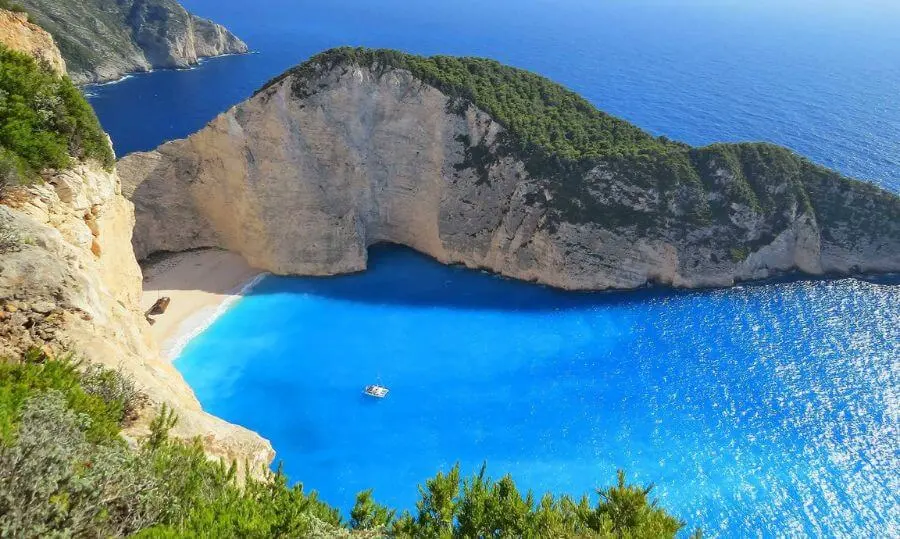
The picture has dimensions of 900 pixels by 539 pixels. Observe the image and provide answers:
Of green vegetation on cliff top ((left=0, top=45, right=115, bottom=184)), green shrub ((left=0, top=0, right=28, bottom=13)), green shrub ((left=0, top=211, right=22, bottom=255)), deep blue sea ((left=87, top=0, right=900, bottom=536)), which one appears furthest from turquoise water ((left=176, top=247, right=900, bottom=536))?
green shrub ((left=0, top=0, right=28, bottom=13))

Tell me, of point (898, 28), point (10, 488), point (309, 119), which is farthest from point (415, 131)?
point (898, 28)

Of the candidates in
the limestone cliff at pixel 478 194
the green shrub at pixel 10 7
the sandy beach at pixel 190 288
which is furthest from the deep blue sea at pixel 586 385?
the green shrub at pixel 10 7

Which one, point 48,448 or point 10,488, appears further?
point 48,448

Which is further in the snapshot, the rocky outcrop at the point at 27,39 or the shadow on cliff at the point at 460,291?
the shadow on cliff at the point at 460,291

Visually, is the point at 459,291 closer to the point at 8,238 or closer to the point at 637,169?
the point at 637,169

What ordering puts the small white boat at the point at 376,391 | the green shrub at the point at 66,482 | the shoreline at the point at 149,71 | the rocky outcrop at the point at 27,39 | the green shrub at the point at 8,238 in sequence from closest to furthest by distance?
the green shrub at the point at 66,482
the green shrub at the point at 8,238
the rocky outcrop at the point at 27,39
the small white boat at the point at 376,391
the shoreline at the point at 149,71

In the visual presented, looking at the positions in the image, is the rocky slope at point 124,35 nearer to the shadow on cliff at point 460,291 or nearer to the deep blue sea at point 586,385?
the deep blue sea at point 586,385

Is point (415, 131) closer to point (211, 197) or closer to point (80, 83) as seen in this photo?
point (211, 197)
